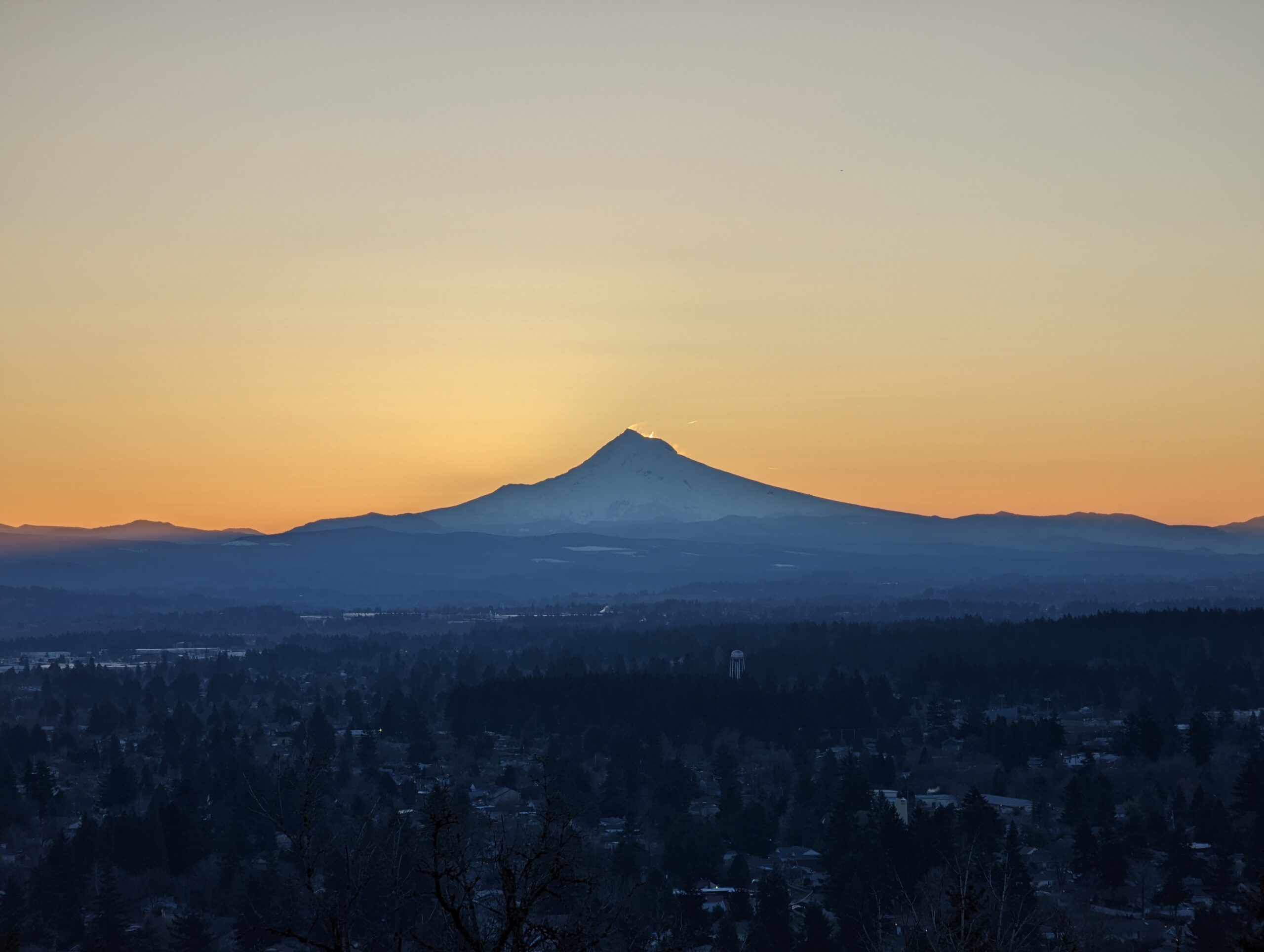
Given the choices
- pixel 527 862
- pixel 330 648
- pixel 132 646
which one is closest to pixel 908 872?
pixel 527 862

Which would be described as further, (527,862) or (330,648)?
(330,648)

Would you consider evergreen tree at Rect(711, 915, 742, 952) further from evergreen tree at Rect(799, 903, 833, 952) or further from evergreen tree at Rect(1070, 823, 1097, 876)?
evergreen tree at Rect(1070, 823, 1097, 876)

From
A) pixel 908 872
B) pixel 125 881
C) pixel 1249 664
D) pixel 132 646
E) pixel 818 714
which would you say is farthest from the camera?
pixel 132 646

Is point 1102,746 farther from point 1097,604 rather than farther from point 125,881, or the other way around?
point 1097,604

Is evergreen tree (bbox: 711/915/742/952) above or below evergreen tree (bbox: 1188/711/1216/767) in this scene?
below

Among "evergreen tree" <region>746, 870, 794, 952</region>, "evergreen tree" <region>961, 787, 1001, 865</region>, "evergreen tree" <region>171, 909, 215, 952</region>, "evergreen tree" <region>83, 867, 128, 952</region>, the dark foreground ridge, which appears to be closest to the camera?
the dark foreground ridge

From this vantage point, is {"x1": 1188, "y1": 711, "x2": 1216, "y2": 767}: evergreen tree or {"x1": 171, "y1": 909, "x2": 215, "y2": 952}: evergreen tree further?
{"x1": 1188, "y1": 711, "x2": 1216, "y2": 767}: evergreen tree

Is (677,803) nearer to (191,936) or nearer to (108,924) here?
(191,936)

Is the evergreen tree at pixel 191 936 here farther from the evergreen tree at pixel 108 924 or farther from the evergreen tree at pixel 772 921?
the evergreen tree at pixel 772 921

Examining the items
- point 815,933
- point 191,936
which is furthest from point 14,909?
point 815,933

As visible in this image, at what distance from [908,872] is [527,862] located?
2548cm

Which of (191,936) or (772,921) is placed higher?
(772,921)

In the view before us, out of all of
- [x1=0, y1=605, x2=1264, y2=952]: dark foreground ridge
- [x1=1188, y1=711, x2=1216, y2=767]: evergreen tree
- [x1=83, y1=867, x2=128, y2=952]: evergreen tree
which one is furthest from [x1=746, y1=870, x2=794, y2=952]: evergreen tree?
[x1=1188, y1=711, x2=1216, y2=767]: evergreen tree

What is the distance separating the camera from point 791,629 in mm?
106375
